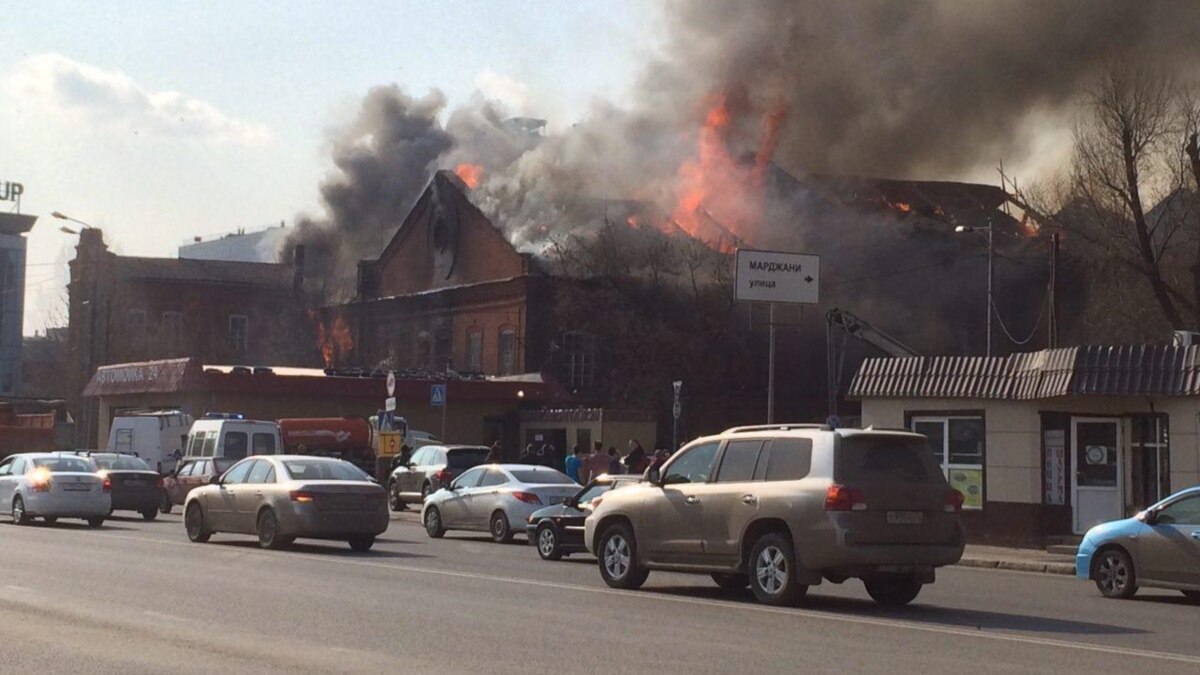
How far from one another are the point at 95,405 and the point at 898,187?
37695mm

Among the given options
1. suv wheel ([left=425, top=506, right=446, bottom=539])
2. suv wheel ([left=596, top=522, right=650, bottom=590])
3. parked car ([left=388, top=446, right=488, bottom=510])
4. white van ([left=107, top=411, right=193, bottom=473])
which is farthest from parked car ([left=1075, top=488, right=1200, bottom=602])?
white van ([left=107, top=411, right=193, bottom=473])

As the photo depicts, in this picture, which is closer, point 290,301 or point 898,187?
point 898,187

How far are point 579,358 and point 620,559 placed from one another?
47.7m

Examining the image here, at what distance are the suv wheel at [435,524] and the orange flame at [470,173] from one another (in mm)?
50670

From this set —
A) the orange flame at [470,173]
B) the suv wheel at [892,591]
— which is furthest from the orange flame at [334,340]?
the suv wheel at [892,591]

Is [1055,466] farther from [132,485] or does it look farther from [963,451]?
[132,485]

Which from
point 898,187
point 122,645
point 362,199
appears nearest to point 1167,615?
point 122,645

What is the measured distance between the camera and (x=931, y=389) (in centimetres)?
3022

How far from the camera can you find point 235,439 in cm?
3675

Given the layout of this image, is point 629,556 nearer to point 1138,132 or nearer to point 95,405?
point 1138,132

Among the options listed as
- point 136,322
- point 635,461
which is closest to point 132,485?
point 635,461

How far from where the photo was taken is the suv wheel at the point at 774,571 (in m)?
15.2

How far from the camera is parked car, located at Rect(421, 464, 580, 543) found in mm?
26281

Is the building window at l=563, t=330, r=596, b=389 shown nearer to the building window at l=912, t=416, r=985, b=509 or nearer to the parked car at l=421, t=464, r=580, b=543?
the building window at l=912, t=416, r=985, b=509
